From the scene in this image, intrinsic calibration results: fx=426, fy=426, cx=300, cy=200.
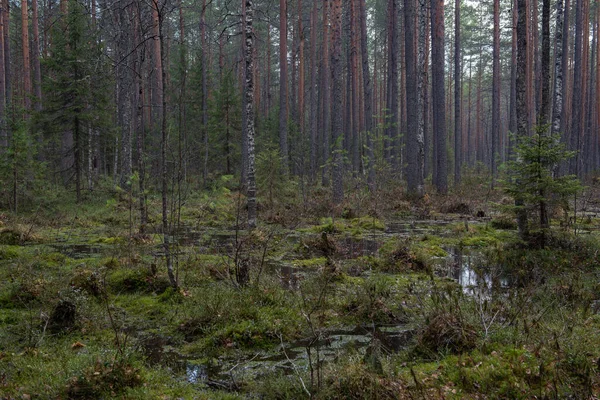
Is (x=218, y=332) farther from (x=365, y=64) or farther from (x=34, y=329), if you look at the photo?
(x=365, y=64)

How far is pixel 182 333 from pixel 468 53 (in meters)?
53.6

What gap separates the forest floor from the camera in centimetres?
353

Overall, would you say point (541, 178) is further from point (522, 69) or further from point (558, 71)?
point (558, 71)

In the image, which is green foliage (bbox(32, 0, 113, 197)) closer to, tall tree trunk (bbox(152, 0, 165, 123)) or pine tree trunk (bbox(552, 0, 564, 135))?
tall tree trunk (bbox(152, 0, 165, 123))

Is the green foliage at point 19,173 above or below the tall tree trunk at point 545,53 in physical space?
below

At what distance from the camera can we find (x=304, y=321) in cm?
555

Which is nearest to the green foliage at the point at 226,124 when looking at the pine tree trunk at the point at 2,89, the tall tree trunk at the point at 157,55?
the tall tree trunk at the point at 157,55

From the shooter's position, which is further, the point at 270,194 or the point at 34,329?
the point at 270,194

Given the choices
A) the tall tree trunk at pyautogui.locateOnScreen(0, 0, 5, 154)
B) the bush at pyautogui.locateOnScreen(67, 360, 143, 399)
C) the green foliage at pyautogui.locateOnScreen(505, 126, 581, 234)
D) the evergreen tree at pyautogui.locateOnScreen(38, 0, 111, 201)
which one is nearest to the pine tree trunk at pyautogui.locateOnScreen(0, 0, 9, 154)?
the tall tree trunk at pyautogui.locateOnScreen(0, 0, 5, 154)

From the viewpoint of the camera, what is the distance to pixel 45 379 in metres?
3.68

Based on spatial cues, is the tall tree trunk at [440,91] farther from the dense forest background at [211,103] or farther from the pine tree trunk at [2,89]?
the pine tree trunk at [2,89]

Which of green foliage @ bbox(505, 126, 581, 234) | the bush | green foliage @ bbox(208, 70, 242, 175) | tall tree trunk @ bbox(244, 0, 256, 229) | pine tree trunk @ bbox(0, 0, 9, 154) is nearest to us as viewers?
the bush

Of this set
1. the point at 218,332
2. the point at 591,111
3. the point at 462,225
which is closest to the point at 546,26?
the point at 462,225

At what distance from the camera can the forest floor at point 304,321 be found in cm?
353
